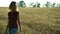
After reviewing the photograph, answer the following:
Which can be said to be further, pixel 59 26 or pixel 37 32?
pixel 59 26

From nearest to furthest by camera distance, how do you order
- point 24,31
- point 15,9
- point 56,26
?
point 15,9 < point 24,31 < point 56,26

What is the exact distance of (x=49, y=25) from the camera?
54.3 ft

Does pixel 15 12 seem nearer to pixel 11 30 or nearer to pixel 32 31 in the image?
pixel 11 30

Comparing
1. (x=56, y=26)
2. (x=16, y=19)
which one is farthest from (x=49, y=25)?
(x=16, y=19)

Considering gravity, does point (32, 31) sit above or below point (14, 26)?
below

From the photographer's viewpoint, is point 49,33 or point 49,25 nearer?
point 49,33

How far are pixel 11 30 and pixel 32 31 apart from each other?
541cm

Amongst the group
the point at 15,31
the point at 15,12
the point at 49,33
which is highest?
the point at 15,12

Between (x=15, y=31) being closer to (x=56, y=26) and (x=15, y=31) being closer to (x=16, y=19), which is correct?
(x=16, y=19)

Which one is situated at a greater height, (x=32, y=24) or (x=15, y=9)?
(x=15, y=9)

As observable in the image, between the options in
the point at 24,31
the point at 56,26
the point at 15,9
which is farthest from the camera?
the point at 56,26

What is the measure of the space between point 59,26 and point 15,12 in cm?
778

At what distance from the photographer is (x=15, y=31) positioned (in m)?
9.16

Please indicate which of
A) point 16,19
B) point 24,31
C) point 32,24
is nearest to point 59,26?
point 32,24
